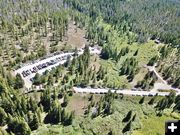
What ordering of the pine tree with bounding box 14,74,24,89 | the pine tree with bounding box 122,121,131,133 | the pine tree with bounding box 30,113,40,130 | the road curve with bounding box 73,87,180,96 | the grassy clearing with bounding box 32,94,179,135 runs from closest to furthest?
the pine tree with bounding box 30,113,40,130
the grassy clearing with bounding box 32,94,179,135
the pine tree with bounding box 122,121,131,133
the pine tree with bounding box 14,74,24,89
the road curve with bounding box 73,87,180,96

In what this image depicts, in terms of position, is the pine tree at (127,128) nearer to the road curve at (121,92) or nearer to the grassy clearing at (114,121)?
the grassy clearing at (114,121)

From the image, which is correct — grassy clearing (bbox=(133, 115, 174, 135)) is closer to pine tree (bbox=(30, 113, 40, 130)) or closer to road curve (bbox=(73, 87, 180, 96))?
road curve (bbox=(73, 87, 180, 96))

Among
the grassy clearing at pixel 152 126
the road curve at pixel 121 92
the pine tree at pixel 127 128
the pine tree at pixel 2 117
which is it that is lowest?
the grassy clearing at pixel 152 126

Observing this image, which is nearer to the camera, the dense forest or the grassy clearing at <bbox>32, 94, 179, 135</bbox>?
the dense forest

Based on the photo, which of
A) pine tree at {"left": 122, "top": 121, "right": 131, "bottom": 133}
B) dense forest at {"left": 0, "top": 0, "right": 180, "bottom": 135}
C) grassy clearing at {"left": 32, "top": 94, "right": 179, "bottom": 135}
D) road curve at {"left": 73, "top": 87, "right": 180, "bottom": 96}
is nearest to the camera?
dense forest at {"left": 0, "top": 0, "right": 180, "bottom": 135}

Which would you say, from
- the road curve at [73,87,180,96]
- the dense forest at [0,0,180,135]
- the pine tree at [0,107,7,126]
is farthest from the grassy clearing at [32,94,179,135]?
the pine tree at [0,107,7,126]

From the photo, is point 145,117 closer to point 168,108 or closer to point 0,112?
point 168,108

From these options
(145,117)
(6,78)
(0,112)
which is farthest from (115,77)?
(0,112)

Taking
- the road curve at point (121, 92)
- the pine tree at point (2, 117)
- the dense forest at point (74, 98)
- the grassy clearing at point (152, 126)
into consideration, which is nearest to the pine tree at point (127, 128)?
the dense forest at point (74, 98)

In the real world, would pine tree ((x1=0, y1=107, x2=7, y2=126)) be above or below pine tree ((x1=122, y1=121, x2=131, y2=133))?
above

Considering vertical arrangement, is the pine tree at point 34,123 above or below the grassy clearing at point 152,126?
above

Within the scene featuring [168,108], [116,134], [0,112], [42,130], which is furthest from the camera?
[168,108]
